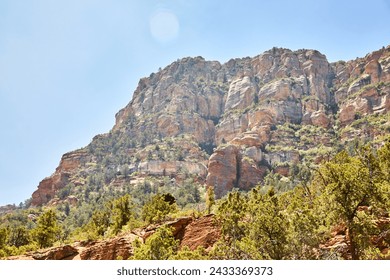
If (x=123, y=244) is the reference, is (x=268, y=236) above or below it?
above

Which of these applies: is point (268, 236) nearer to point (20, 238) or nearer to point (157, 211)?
point (157, 211)

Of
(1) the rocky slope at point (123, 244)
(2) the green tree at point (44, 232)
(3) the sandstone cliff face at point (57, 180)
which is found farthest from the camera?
(3) the sandstone cliff face at point (57, 180)

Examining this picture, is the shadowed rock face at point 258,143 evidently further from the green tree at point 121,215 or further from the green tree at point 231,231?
the green tree at point 231,231

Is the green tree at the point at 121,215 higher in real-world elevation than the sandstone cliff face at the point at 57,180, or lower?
lower

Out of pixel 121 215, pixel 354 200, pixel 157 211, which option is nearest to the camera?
pixel 354 200

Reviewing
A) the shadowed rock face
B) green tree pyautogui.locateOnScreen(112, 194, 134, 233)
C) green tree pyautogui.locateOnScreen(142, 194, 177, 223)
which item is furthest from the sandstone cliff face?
green tree pyautogui.locateOnScreen(142, 194, 177, 223)

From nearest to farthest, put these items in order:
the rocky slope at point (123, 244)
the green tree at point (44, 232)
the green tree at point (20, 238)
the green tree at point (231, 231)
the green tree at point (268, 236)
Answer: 1. the green tree at point (268, 236)
2. the green tree at point (231, 231)
3. the rocky slope at point (123, 244)
4. the green tree at point (44, 232)
5. the green tree at point (20, 238)

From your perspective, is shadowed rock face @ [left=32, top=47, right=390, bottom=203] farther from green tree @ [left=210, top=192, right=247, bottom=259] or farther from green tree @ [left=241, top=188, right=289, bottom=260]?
green tree @ [left=241, top=188, right=289, bottom=260]

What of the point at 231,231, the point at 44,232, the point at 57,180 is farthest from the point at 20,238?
the point at 57,180

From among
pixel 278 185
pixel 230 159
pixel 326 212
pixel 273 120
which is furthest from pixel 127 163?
pixel 326 212

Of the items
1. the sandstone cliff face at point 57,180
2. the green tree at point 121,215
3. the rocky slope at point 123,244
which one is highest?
the sandstone cliff face at point 57,180

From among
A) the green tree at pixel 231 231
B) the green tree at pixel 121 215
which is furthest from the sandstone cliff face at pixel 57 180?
the green tree at pixel 231 231

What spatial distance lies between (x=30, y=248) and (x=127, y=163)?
136982 mm

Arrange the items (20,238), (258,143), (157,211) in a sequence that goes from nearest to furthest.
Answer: (157,211) < (20,238) < (258,143)
